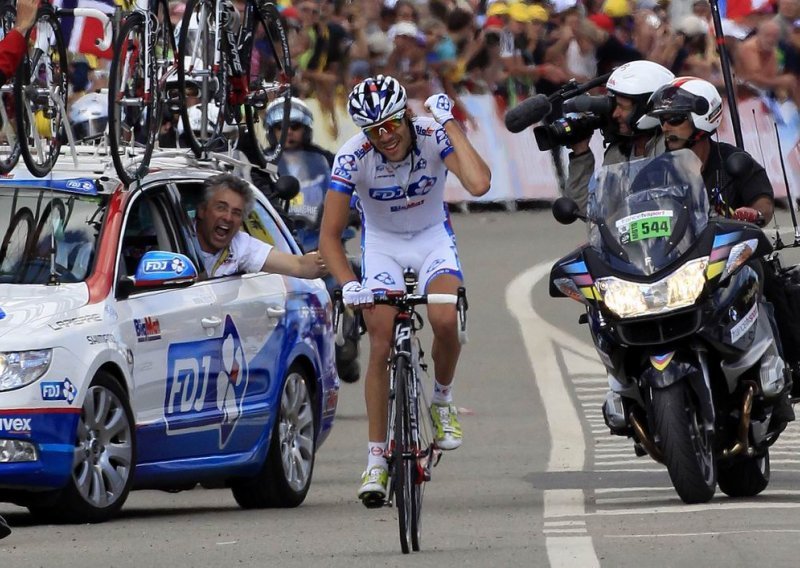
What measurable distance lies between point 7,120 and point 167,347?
204 centimetres

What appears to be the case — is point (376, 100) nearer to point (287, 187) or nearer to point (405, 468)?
point (405, 468)

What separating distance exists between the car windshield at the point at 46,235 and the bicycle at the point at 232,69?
1.71 m

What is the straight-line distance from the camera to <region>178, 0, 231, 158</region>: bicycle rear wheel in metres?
14.2

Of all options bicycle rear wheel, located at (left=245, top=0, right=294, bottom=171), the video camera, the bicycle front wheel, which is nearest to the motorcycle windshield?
the video camera

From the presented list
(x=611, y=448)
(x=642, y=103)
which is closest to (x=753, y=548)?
(x=642, y=103)

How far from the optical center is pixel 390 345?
10719mm

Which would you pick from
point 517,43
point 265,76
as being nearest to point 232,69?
point 265,76

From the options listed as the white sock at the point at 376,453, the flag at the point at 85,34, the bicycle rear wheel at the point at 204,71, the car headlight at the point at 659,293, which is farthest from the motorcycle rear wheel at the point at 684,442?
the flag at the point at 85,34

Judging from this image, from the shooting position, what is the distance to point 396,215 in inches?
447

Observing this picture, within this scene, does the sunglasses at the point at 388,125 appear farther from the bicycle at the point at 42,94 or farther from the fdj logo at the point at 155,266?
the bicycle at the point at 42,94

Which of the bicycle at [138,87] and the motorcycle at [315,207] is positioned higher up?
the bicycle at [138,87]

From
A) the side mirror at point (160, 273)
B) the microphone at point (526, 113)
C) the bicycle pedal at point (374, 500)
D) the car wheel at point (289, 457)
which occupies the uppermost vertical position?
the microphone at point (526, 113)

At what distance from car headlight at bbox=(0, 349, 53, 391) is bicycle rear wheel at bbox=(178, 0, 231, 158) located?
131 inches

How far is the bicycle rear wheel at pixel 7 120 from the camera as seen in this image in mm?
12516
